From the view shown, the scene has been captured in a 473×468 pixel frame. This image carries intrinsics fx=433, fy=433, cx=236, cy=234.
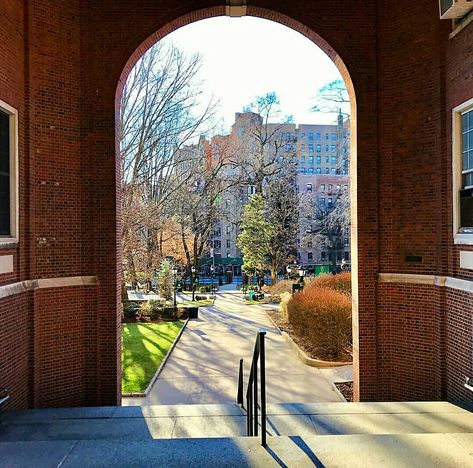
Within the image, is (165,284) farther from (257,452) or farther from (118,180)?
(257,452)

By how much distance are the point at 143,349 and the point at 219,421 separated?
842 centimetres

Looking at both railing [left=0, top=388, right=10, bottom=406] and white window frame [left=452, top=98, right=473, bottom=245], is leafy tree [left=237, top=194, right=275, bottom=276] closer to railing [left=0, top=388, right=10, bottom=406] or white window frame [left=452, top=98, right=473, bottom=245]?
white window frame [left=452, top=98, right=473, bottom=245]

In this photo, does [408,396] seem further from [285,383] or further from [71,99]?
[71,99]

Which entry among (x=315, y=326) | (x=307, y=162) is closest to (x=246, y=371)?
(x=315, y=326)

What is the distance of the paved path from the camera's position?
9.54m

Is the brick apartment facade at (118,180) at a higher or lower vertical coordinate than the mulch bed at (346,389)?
higher

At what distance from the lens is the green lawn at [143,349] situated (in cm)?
1079

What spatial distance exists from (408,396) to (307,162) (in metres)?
71.1

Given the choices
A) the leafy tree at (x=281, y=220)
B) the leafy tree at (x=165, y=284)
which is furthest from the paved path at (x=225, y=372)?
the leafy tree at (x=281, y=220)

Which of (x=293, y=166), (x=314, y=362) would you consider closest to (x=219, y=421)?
(x=314, y=362)

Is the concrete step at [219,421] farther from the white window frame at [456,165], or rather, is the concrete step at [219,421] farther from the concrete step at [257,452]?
the white window frame at [456,165]

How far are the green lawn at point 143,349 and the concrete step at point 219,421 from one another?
12.6 feet

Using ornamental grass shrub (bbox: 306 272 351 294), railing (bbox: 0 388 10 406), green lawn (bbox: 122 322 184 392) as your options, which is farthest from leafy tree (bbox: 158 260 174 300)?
railing (bbox: 0 388 10 406)

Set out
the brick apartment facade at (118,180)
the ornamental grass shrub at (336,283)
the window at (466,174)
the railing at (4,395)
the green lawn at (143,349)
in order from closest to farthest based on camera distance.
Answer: the railing at (4,395)
the window at (466,174)
the brick apartment facade at (118,180)
the green lawn at (143,349)
the ornamental grass shrub at (336,283)
